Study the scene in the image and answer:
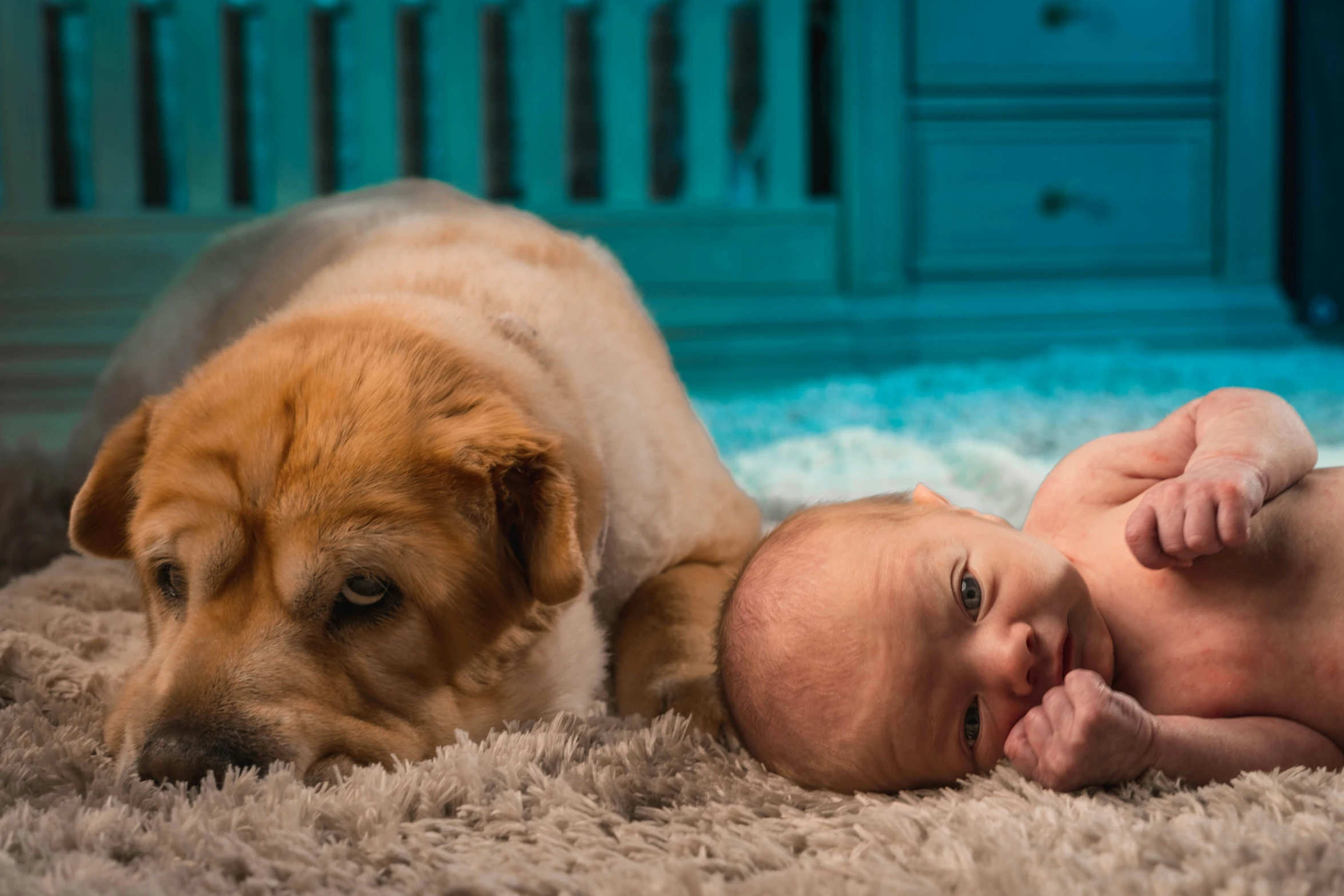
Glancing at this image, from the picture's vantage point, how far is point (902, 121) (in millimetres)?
3455

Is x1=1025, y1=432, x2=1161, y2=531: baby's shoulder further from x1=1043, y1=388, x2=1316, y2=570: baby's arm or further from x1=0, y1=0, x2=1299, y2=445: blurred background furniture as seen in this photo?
x1=0, y1=0, x2=1299, y2=445: blurred background furniture

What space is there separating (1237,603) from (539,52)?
9.12ft

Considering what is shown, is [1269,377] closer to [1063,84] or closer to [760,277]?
[1063,84]

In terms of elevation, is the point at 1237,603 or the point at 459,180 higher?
the point at 459,180

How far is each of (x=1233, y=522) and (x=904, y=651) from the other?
11.2 inches

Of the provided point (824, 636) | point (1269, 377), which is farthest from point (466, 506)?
point (1269, 377)

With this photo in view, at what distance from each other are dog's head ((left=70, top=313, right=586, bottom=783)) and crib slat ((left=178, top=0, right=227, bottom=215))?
2488mm

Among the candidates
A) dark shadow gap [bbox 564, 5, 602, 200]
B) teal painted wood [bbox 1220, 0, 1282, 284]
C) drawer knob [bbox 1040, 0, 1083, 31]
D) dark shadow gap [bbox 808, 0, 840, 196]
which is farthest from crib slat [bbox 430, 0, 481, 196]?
teal painted wood [bbox 1220, 0, 1282, 284]

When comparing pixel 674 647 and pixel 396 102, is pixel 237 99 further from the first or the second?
pixel 674 647

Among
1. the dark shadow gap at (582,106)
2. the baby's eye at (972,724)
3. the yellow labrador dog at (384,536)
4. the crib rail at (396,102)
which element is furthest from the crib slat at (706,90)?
the baby's eye at (972,724)

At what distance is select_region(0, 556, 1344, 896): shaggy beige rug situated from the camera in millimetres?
672

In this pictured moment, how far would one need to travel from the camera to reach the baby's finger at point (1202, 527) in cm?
92

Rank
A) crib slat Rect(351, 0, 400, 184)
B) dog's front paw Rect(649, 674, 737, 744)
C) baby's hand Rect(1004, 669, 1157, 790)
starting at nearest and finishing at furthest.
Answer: baby's hand Rect(1004, 669, 1157, 790) → dog's front paw Rect(649, 674, 737, 744) → crib slat Rect(351, 0, 400, 184)

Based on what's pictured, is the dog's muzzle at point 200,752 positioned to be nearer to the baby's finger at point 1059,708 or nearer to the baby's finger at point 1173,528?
the baby's finger at point 1059,708
